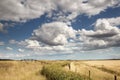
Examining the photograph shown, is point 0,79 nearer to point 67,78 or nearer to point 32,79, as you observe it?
point 32,79

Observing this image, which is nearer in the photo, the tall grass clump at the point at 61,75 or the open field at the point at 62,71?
the tall grass clump at the point at 61,75

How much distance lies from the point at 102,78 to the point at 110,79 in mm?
1247

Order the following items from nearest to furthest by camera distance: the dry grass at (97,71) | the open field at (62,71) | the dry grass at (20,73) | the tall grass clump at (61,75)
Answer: the tall grass clump at (61,75) → the open field at (62,71) → the dry grass at (20,73) → the dry grass at (97,71)

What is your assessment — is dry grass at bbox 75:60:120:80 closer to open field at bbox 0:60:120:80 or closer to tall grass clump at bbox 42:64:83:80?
open field at bbox 0:60:120:80

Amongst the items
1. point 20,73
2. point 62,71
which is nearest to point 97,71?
point 20,73

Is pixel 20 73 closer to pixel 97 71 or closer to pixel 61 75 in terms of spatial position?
pixel 97 71

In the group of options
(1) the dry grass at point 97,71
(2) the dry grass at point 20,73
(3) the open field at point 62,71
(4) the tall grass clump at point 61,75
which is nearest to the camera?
(4) the tall grass clump at point 61,75

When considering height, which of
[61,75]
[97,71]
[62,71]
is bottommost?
[97,71]

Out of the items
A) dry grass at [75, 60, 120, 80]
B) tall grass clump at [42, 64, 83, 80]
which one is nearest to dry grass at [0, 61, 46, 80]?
tall grass clump at [42, 64, 83, 80]

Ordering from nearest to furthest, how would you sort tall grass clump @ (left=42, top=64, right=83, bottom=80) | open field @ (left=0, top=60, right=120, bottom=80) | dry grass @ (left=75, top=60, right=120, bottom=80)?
1. tall grass clump @ (left=42, top=64, right=83, bottom=80)
2. open field @ (left=0, top=60, right=120, bottom=80)
3. dry grass @ (left=75, top=60, right=120, bottom=80)

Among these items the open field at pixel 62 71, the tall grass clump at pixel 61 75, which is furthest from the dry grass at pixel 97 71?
the tall grass clump at pixel 61 75

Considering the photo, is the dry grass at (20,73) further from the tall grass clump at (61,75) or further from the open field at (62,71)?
the tall grass clump at (61,75)

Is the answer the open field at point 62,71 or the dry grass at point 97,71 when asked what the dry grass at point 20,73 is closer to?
Answer: the open field at point 62,71

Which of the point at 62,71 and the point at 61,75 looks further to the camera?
the point at 62,71
